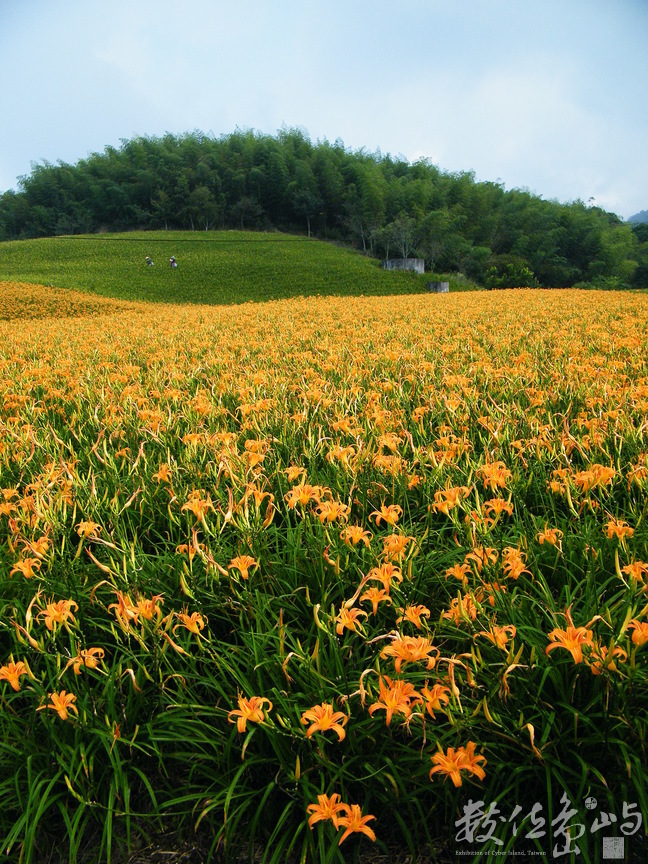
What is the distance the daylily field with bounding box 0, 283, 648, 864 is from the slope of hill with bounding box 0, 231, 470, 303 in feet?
73.8

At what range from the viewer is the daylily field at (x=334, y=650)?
98 centimetres

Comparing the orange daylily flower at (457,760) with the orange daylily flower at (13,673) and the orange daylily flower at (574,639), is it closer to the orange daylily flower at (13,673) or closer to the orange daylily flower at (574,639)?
the orange daylily flower at (574,639)

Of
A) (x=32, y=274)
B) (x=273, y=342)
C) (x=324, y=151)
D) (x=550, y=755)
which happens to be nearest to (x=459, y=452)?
(x=550, y=755)

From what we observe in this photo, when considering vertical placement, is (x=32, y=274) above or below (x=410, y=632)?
above

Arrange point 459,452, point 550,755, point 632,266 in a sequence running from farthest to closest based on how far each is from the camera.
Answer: point 632,266 < point 459,452 < point 550,755

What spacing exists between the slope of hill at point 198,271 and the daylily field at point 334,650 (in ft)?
73.8

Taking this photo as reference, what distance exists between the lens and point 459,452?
203 centimetres

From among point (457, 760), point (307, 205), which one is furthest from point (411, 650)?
point (307, 205)

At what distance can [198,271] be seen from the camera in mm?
30141

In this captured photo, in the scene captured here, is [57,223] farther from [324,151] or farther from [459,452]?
[459,452]

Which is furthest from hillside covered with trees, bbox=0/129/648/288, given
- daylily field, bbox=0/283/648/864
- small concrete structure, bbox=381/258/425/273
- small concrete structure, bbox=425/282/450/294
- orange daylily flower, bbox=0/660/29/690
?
orange daylily flower, bbox=0/660/29/690

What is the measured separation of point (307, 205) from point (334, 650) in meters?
70.8

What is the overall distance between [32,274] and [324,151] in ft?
196

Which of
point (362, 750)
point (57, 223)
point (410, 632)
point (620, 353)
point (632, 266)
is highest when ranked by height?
point (57, 223)
